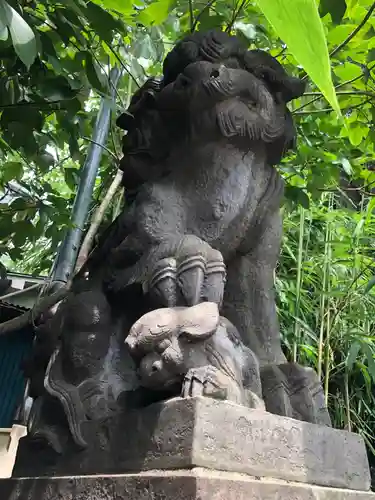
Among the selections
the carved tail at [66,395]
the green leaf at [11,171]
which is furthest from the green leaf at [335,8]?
the green leaf at [11,171]

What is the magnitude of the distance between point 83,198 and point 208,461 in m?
1.76

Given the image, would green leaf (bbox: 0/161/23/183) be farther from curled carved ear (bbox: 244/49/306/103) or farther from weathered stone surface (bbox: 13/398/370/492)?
weathered stone surface (bbox: 13/398/370/492)

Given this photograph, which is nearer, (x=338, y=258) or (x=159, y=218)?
(x=159, y=218)

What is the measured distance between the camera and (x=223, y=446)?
935 mm

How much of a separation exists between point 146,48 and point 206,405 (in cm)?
155

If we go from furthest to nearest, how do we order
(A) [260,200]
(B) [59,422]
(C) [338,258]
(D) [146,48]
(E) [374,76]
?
(C) [338,258]
(D) [146,48]
(E) [374,76]
(A) [260,200]
(B) [59,422]

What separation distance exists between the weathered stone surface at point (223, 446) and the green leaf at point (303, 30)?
0.79 metres

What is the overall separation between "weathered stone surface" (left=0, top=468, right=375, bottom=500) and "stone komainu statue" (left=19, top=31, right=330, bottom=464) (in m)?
0.09

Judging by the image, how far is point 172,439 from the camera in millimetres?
943

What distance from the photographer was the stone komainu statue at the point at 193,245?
45.3 inches

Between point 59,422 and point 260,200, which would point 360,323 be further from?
point 59,422

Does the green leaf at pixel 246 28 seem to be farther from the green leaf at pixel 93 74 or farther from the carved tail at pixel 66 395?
the carved tail at pixel 66 395

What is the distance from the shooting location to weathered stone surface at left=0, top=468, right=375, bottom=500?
853 mm

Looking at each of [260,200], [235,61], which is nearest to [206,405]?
[260,200]
